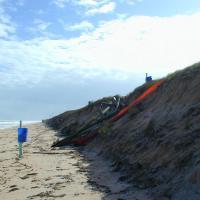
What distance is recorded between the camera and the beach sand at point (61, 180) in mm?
9234

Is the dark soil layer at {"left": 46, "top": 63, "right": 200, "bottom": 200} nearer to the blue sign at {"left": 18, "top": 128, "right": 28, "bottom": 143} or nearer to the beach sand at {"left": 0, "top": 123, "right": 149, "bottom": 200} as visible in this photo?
the beach sand at {"left": 0, "top": 123, "right": 149, "bottom": 200}

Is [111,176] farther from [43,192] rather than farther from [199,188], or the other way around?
[199,188]

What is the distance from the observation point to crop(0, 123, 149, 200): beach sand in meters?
9.23

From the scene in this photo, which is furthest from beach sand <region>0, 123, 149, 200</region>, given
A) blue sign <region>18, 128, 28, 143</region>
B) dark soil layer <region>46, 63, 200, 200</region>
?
blue sign <region>18, 128, 28, 143</region>

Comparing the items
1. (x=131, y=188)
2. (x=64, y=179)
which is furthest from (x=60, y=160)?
(x=131, y=188)

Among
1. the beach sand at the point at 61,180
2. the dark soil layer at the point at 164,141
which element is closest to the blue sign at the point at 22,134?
the beach sand at the point at 61,180

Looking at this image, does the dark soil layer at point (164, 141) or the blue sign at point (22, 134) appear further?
the blue sign at point (22, 134)

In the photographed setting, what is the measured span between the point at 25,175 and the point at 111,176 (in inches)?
111

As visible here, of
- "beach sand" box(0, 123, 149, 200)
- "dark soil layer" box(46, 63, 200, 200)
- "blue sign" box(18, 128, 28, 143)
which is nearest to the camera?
"dark soil layer" box(46, 63, 200, 200)

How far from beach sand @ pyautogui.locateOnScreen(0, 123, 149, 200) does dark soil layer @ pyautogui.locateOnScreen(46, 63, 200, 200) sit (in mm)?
503

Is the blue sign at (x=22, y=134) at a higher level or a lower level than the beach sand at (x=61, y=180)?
higher

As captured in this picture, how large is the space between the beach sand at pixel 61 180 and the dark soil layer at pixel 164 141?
0.50 m

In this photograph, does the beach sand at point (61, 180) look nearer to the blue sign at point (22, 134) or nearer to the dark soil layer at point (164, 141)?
the dark soil layer at point (164, 141)

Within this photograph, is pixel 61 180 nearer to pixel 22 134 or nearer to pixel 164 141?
pixel 164 141
